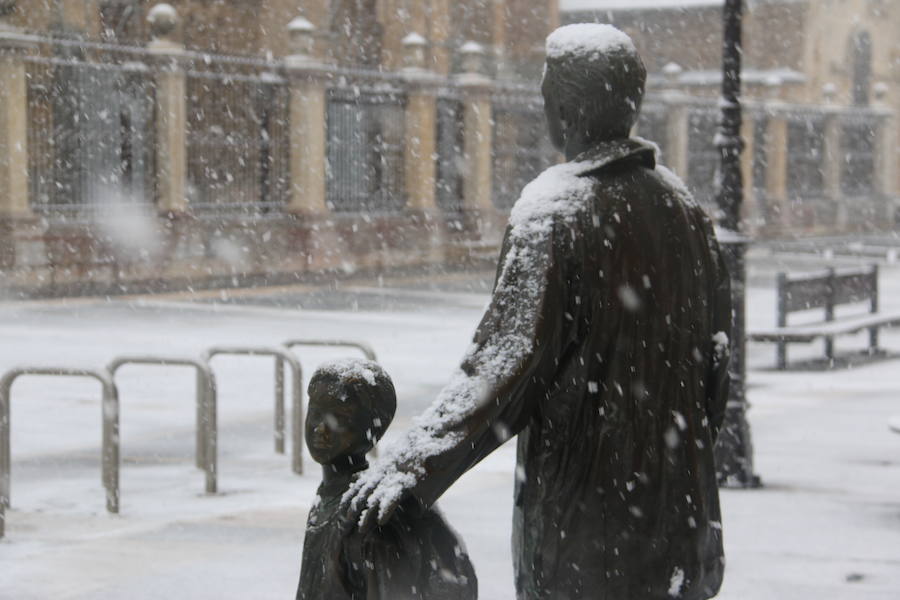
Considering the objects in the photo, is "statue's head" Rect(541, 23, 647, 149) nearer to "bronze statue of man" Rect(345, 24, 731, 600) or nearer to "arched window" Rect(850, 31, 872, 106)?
"bronze statue of man" Rect(345, 24, 731, 600)

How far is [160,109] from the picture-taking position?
2114 centimetres

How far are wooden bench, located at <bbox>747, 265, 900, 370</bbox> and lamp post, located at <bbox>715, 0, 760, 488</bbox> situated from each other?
5186 mm

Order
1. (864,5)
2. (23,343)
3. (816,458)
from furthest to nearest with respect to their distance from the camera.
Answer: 1. (864,5)
2. (23,343)
3. (816,458)

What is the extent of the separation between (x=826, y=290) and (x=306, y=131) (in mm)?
11202

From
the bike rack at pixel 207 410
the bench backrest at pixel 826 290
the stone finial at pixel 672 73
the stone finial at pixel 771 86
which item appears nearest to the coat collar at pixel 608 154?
the bike rack at pixel 207 410

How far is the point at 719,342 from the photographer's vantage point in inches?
138

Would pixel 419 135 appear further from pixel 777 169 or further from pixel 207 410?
pixel 207 410

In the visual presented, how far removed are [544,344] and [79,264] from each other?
56.9 ft

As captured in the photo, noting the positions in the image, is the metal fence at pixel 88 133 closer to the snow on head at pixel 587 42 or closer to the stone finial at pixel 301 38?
the stone finial at pixel 301 38

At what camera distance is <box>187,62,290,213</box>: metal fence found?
2225cm

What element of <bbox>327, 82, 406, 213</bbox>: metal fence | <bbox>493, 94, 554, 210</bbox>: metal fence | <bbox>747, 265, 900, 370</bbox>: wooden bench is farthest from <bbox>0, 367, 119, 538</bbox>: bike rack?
<bbox>493, 94, 554, 210</bbox>: metal fence

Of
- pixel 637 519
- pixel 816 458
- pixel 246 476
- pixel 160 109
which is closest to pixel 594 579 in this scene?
pixel 637 519

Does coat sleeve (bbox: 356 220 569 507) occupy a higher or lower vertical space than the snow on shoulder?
lower

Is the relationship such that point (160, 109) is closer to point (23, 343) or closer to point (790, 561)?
point (23, 343)
